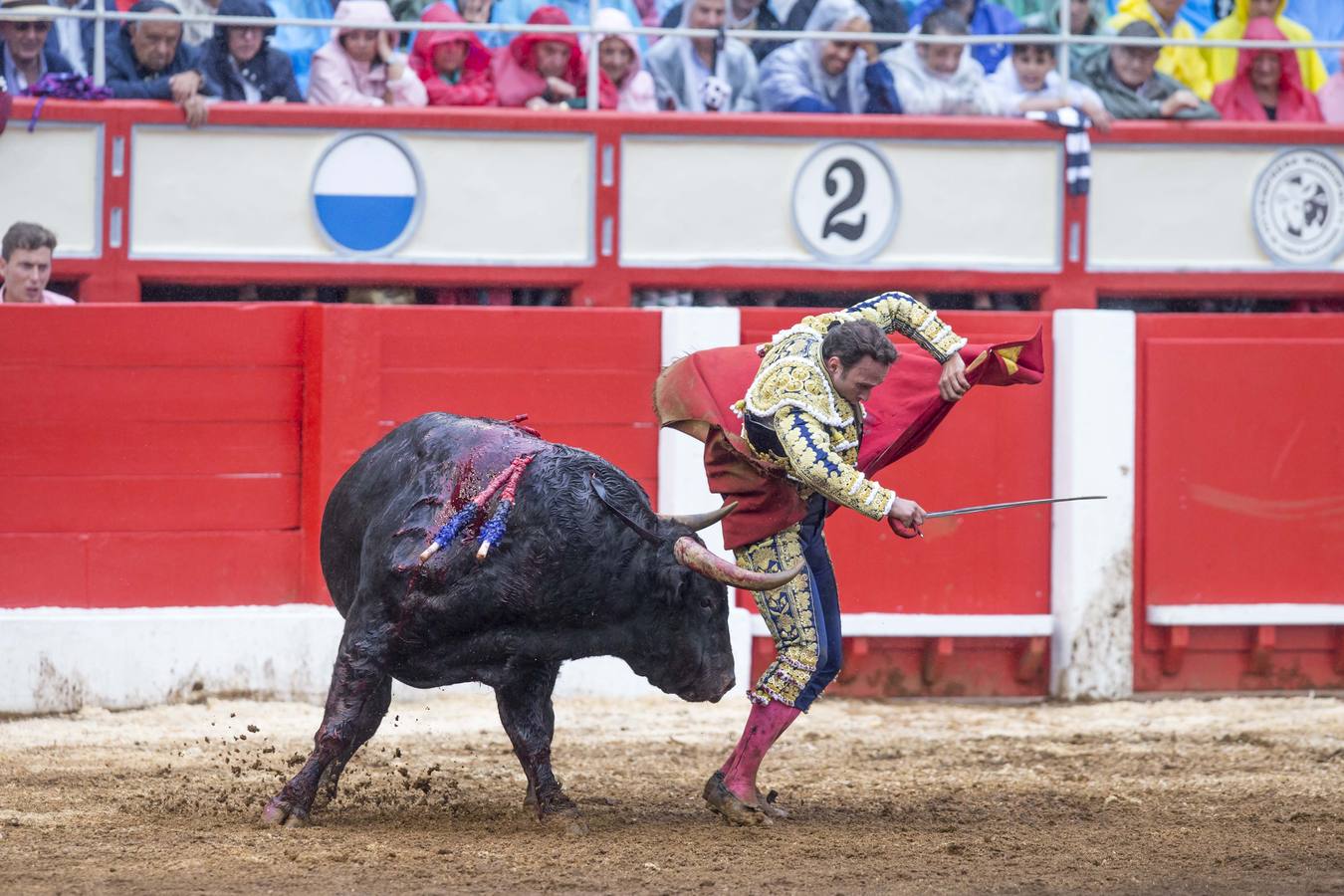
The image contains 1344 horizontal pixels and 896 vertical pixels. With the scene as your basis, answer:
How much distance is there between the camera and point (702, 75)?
843cm

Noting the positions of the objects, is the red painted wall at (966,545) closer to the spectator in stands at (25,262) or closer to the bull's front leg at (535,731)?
the bull's front leg at (535,731)

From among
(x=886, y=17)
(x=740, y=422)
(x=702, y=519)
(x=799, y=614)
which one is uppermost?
(x=886, y=17)

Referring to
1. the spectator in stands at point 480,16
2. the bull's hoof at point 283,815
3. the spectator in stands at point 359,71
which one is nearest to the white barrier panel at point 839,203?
the spectator in stands at point 480,16

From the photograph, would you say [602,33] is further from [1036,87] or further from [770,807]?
[770,807]

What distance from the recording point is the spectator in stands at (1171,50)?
29.6ft

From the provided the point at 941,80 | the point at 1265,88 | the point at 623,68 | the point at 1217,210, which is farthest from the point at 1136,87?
the point at 623,68

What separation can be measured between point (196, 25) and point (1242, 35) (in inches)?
189

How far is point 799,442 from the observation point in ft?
14.9

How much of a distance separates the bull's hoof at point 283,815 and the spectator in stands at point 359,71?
417 cm

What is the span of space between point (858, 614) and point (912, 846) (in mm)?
2520

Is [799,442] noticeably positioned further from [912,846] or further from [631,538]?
[912,846]

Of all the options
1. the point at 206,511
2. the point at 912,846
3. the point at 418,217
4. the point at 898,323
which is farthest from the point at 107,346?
the point at 912,846

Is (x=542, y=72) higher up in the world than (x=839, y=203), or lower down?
higher up

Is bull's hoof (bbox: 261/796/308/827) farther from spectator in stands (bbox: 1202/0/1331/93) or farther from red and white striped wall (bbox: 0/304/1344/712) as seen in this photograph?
spectator in stands (bbox: 1202/0/1331/93)
